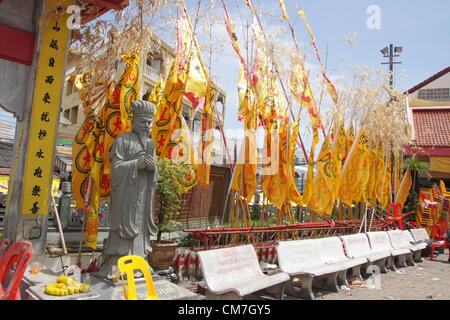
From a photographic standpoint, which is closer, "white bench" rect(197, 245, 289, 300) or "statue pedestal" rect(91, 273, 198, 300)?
"statue pedestal" rect(91, 273, 198, 300)

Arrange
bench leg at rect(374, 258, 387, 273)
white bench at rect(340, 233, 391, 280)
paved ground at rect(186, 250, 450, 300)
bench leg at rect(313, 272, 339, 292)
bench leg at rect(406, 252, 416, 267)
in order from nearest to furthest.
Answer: paved ground at rect(186, 250, 450, 300)
bench leg at rect(313, 272, 339, 292)
white bench at rect(340, 233, 391, 280)
bench leg at rect(374, 258, 387, 273)
bench leg at rect(406, 252, 416, 267)

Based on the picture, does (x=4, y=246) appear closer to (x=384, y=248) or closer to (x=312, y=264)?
(x=312, y=264)

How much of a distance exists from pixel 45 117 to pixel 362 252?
20.8ft

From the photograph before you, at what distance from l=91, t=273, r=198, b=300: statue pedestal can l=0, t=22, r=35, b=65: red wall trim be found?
309cm

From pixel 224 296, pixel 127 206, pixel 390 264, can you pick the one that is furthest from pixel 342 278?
pixel 127 206

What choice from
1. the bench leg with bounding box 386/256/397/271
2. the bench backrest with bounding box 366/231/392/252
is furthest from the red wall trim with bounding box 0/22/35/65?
the bench leg with bounding box 386/256/397/271

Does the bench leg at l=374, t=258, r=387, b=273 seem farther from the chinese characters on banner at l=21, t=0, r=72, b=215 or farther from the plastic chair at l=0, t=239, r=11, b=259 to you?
the plastic chair at l=0, t=239, r=11, b=259

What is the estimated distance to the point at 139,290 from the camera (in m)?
4.07

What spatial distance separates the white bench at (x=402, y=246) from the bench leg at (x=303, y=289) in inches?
153

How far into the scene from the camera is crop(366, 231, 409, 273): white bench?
7686 millimetres

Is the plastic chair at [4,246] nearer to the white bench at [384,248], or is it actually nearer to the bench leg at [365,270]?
the bench leg at [365,270]

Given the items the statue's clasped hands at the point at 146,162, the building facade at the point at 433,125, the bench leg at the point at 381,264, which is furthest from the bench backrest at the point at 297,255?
the building facade at the point at 433,125

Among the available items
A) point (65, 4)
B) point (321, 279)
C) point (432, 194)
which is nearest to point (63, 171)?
point (65, 4)

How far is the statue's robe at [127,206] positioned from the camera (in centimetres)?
433
